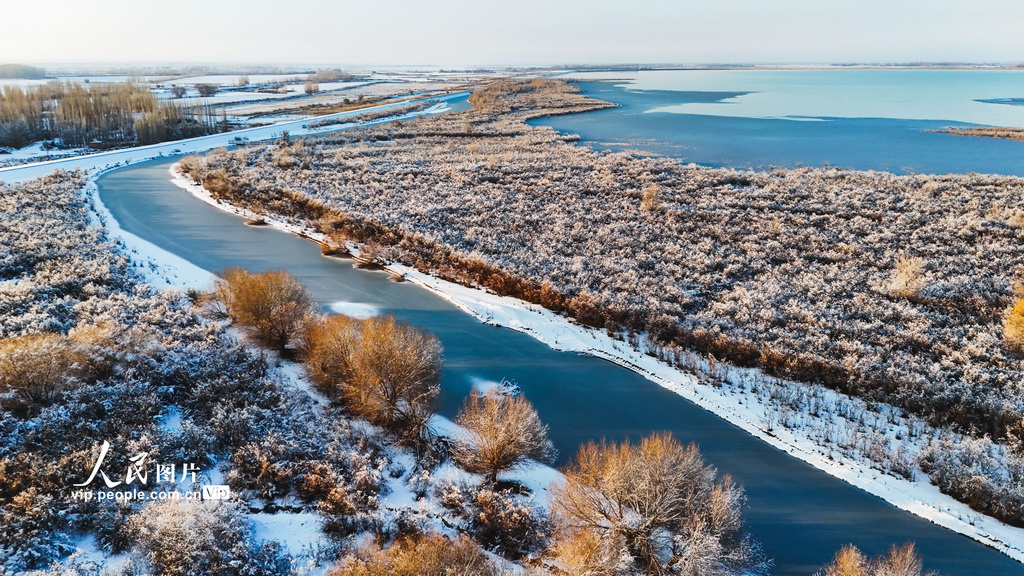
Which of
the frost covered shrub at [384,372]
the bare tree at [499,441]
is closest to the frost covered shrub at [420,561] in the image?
the bare tree at [499,441]

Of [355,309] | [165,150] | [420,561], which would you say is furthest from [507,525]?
[165,150]

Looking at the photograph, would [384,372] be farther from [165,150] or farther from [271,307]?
[165,150]

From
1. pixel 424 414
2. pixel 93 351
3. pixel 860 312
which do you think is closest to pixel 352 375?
pixel 424 414

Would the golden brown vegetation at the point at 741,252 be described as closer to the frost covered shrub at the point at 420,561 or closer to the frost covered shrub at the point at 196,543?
the frost covered shrub at the point at 420,561

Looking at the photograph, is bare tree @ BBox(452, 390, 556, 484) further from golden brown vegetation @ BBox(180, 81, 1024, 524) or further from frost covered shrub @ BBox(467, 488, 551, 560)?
golden brown vegetation @ BBox(180, 81, 1024, 524)

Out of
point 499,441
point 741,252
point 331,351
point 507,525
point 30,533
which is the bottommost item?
point 507,525
